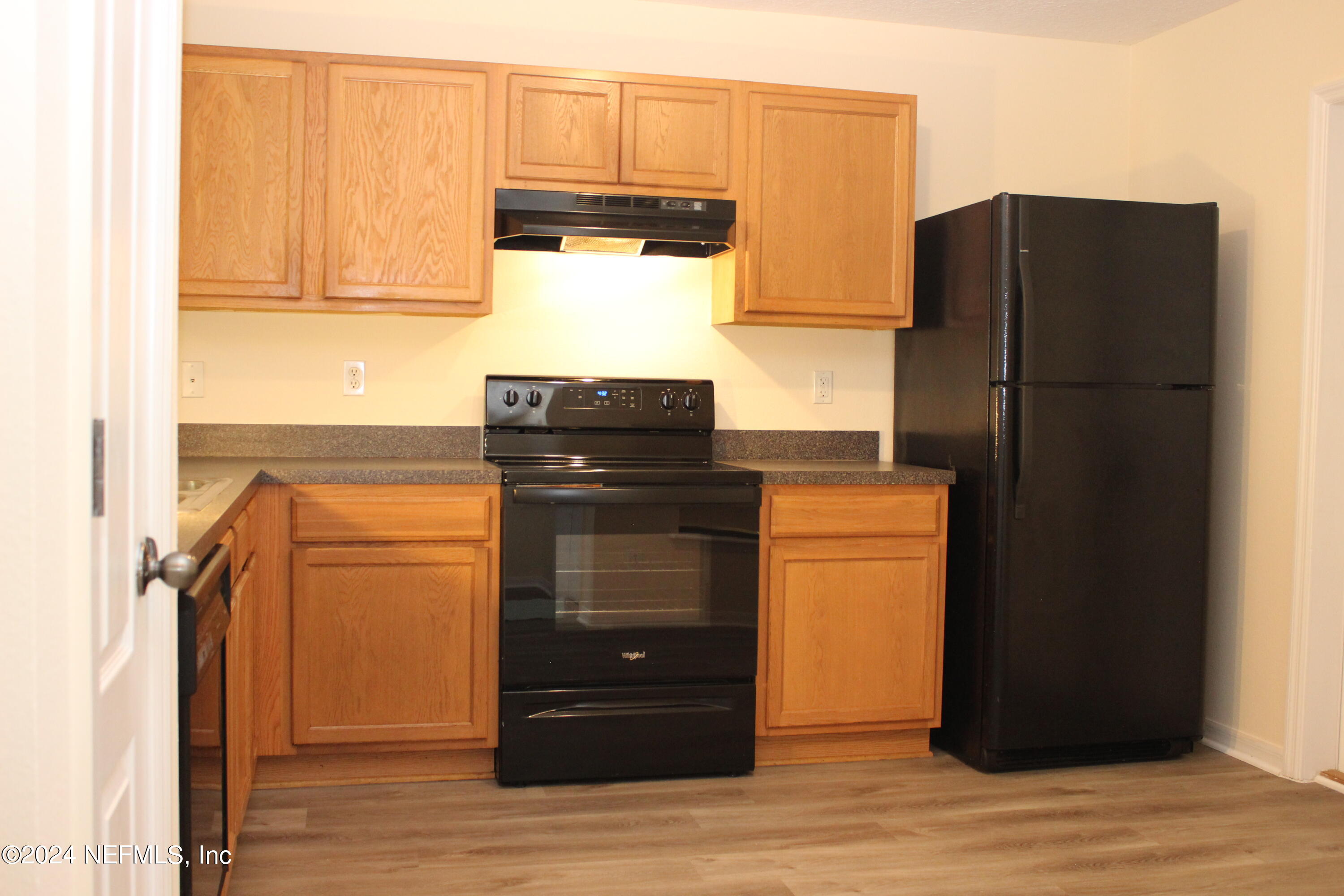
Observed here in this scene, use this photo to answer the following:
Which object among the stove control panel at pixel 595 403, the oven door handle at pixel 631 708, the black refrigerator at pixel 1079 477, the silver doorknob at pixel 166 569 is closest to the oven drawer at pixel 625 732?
the oven door handle at pixel 631 708

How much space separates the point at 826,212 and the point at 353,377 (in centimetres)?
151

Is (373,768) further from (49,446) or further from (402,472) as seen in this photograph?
(49,446)

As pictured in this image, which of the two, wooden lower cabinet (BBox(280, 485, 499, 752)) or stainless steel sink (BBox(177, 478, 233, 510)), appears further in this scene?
wooden lower cabinet (BBox(280, 485, 499, 752))

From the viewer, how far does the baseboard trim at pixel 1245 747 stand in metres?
3.12

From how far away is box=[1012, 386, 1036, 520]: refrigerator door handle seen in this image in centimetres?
299

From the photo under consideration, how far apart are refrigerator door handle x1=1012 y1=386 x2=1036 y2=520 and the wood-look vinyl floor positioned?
0.77 m

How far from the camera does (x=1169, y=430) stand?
312cm

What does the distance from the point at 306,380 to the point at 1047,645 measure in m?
2.31

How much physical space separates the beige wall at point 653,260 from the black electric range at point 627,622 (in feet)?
1.78

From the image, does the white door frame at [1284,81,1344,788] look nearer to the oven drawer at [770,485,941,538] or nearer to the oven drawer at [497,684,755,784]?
the oven drawer at [770,485,941,538]

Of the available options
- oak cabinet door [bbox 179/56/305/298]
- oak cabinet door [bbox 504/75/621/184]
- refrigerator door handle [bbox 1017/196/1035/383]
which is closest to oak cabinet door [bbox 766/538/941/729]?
refrigerator door handle [bbox 1017/196/1035/383]

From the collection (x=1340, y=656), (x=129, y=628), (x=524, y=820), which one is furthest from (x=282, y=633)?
(x=1340, y=656)

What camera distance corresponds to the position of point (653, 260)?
3467mm

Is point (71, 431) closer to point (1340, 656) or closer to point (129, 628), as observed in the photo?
point (129, 628)
